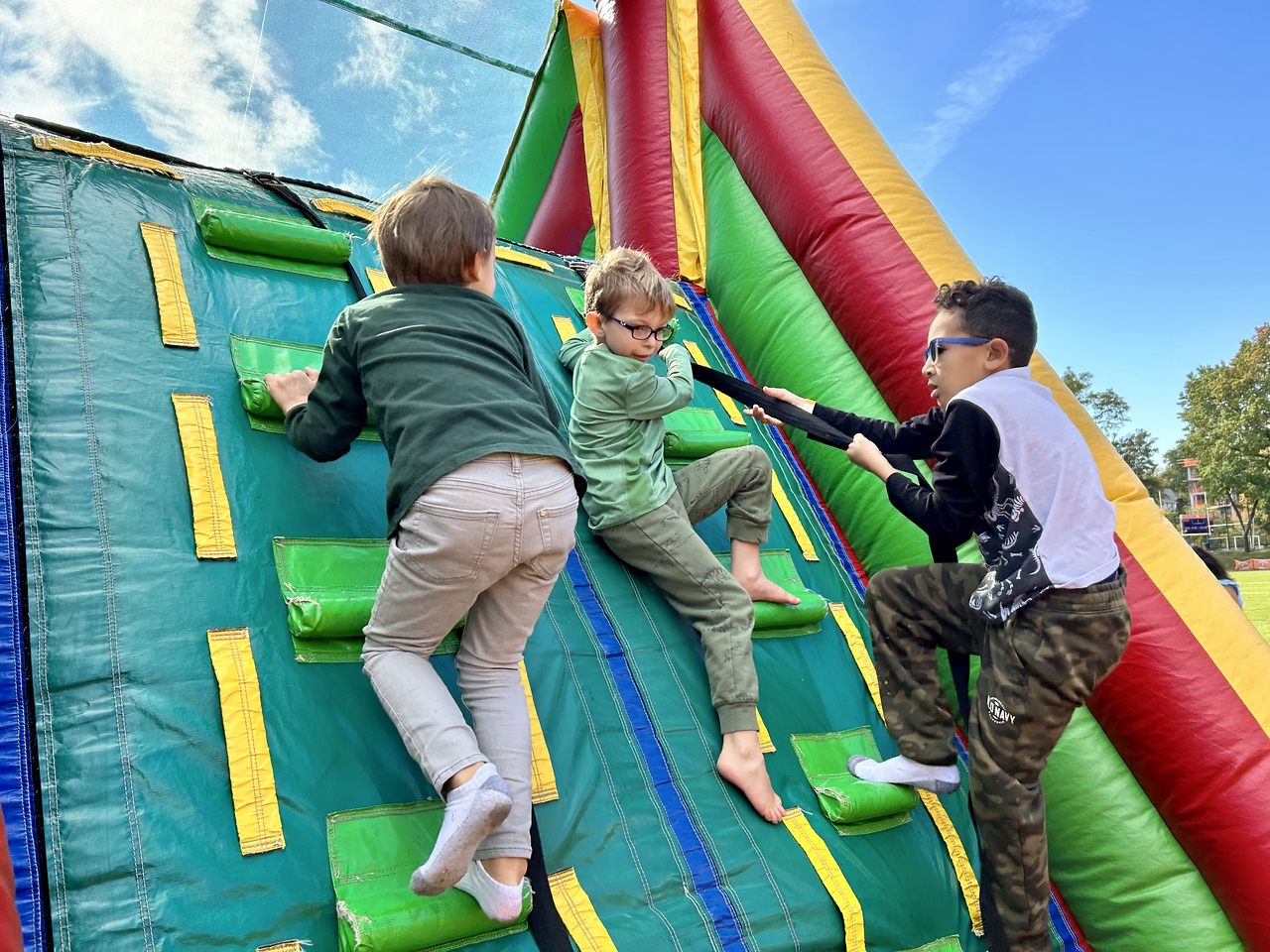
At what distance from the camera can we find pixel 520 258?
2.70 metres

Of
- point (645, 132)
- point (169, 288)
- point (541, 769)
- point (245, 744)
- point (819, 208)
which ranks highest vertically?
point (645, 132)

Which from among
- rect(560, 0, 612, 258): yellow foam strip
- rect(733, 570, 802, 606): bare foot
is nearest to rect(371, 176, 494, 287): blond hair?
rect(733, 570, 802, 606): bare foot

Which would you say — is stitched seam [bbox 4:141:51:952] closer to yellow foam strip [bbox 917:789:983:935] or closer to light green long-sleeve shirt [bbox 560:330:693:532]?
light green long-sleeve shirt [bbox 560:330:693:532]

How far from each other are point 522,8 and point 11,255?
2.91 m

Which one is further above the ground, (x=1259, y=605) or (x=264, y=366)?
(x=264, y=366)

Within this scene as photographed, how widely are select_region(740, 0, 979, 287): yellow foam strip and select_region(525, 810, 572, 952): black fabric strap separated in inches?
73.7

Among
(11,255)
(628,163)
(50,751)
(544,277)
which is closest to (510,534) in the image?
(50,751)

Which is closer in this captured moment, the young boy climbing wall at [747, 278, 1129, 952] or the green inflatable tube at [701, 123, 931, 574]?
the young boy climbing wall at [747, 278, 1129, 952]

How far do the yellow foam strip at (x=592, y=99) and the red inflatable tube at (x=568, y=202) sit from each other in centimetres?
46

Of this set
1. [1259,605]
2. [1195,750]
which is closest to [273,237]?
[1195,750]

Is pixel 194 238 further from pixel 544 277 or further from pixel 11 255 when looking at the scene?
pixel 544 277

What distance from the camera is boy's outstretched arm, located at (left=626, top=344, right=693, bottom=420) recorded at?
71.2 inches

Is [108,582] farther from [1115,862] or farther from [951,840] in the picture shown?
[1115,862]

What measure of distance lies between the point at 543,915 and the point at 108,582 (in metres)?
0.88
